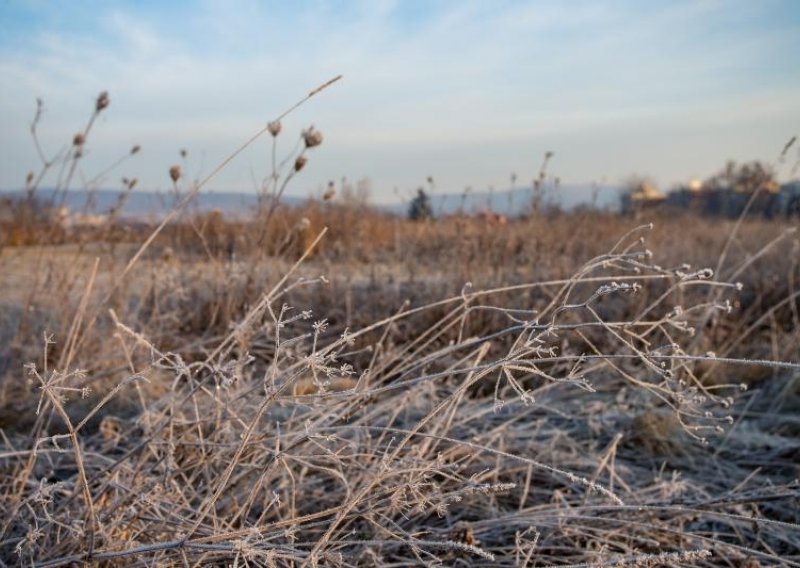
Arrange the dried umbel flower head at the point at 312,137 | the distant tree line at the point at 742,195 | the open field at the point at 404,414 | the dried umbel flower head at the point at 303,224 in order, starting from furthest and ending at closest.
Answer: the distant tree line at the point at 742,195 → the dried umbel flower head at the point at 303,224 → the dried umbel flower head at the point at 312,137 → the open field at the point at 404,414

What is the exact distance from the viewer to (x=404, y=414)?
96.9 inches

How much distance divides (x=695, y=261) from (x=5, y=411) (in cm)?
465

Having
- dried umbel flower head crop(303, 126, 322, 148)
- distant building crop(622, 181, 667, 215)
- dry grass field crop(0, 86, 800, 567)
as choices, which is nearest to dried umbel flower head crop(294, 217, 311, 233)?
dry grass field crop(0, 86, 800, 567)

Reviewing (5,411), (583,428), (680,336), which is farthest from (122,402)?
(680,336)

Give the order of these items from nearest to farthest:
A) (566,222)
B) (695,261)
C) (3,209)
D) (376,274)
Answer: (3,209) → (376,274) → (695,261) → (566,222)

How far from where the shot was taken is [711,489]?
211 centimetres

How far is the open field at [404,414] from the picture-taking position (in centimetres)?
110

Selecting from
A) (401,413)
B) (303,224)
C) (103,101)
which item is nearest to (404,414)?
(401,413)

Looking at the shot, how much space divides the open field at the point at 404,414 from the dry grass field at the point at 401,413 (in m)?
0.01

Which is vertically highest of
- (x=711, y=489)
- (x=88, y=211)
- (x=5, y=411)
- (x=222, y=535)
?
(x=88, y=211)

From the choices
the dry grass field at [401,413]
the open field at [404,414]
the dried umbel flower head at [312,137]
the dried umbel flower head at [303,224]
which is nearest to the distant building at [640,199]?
the dry grass field at [401,413]

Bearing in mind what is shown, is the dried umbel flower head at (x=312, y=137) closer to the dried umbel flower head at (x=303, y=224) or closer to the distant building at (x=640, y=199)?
the dried umbel flower head at (x=303, y=224)

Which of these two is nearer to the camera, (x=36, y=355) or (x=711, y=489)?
(x=711, y=489)

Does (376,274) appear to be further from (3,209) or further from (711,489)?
(711,489)
